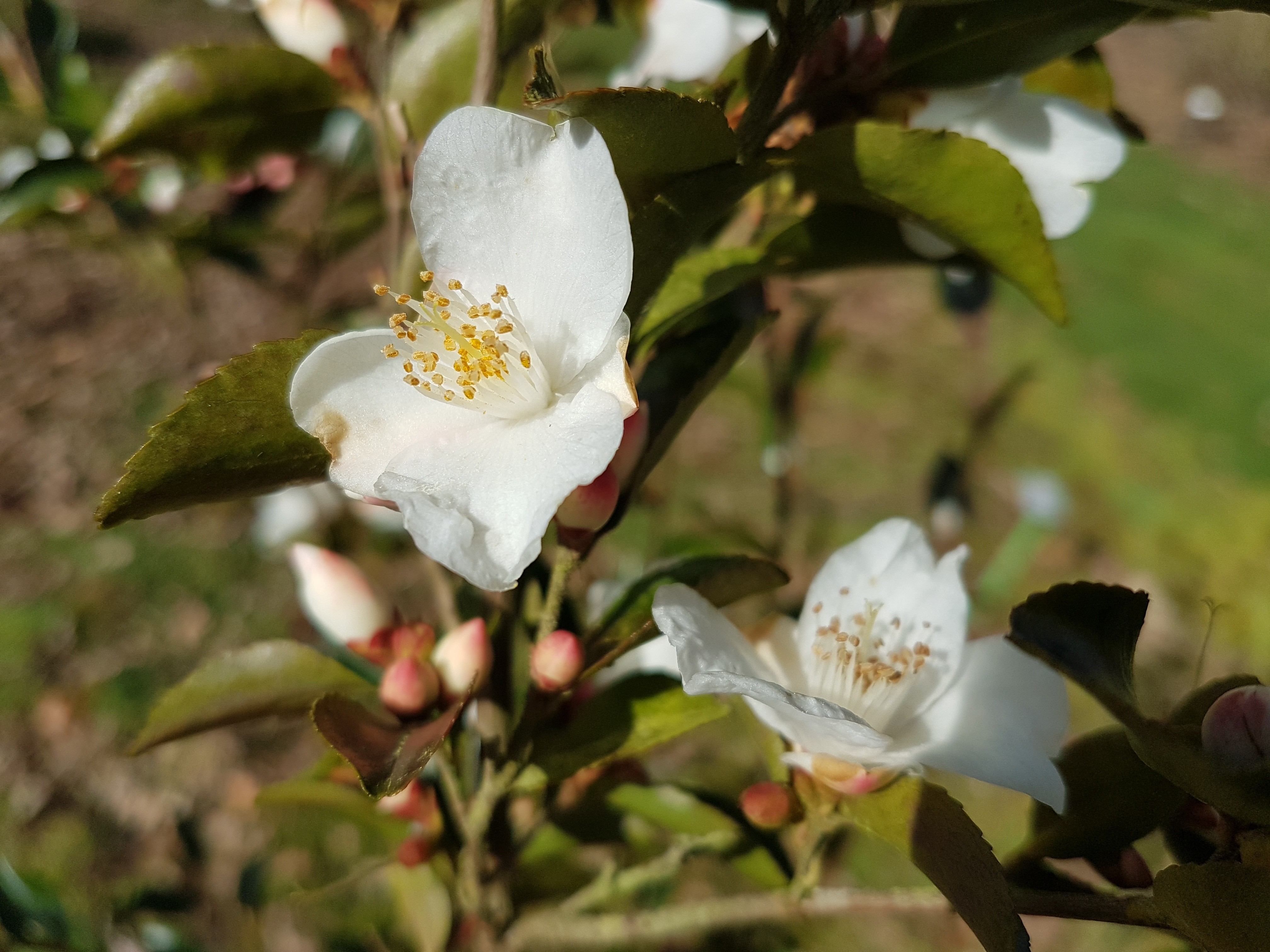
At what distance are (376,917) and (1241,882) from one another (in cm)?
146

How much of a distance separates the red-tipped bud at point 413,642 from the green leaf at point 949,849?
12.3 inches

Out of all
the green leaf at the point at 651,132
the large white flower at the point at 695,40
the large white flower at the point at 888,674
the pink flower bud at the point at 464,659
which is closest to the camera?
the green leaf at the point at 651,132

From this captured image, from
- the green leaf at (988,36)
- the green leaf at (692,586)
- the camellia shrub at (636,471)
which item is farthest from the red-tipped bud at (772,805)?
the green leaf at (988,36)

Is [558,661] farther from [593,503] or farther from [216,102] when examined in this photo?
[216,102]

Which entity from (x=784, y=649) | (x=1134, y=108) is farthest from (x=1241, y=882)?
(x=1134, y=108)

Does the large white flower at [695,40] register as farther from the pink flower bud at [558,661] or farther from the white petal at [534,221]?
the pink flower bud at [558,661]

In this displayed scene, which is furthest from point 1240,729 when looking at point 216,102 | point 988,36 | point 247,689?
point 216,102

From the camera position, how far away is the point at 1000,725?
1.97 feet

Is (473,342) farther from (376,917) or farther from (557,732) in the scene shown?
(376,917)

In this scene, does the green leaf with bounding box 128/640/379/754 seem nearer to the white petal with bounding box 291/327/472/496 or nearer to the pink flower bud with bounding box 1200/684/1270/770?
the white petal with bounding box 291/327/472/496

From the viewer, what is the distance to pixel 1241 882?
477mm

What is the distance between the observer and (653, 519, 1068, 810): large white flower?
516mm

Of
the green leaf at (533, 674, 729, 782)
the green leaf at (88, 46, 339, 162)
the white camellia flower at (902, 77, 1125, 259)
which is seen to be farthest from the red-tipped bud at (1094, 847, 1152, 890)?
the green leaf at (88, 46, 339, 162)

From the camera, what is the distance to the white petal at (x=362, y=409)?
470mm
